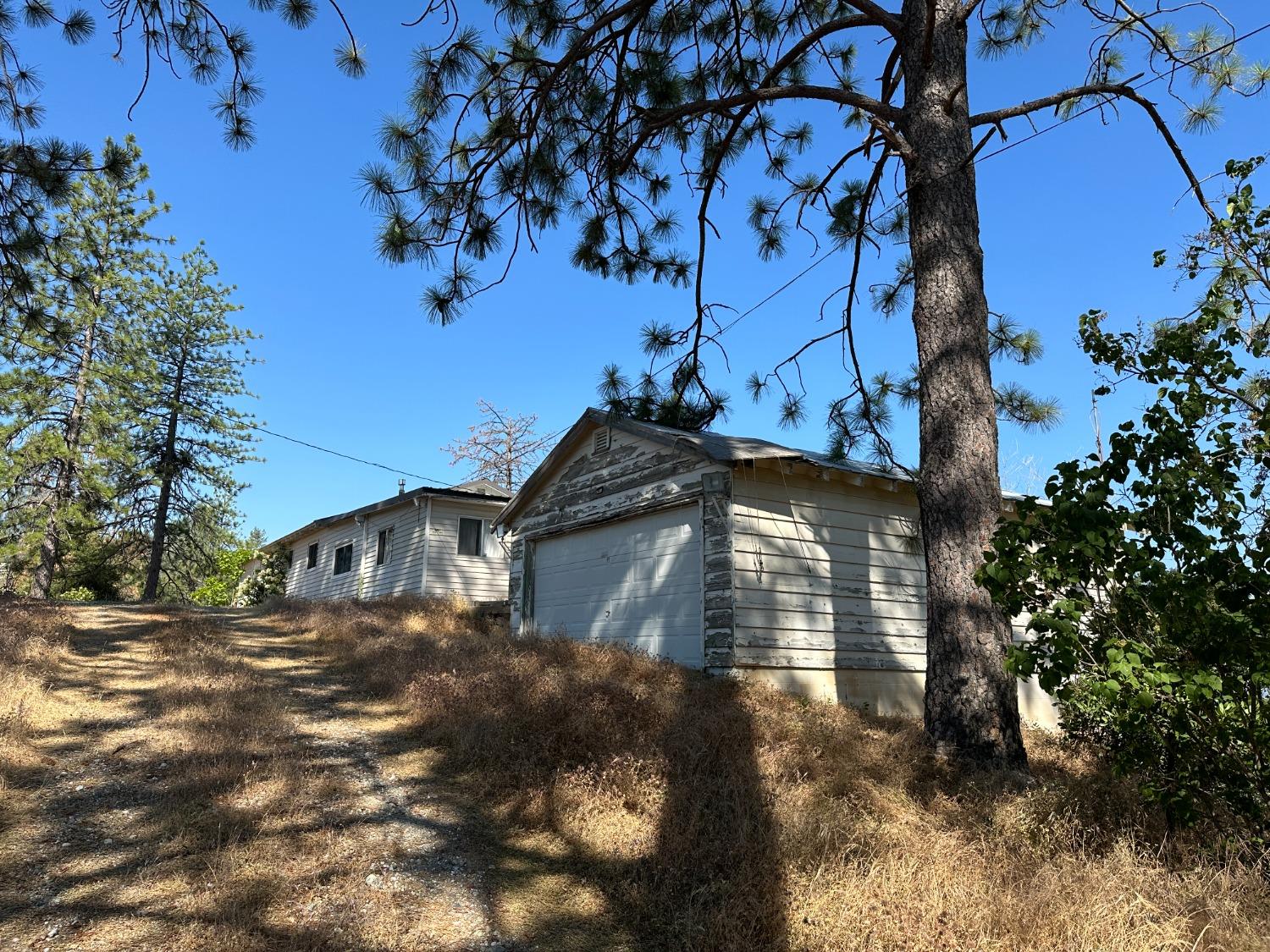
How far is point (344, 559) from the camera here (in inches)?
1029

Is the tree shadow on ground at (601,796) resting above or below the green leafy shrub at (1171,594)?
below

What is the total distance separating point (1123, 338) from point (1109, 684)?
236cm

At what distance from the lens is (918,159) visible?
7.46 m

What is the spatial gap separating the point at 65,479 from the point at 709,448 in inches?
827

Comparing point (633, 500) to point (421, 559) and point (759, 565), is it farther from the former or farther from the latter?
point (421, 559)

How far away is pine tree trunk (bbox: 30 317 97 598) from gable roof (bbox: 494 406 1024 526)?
16.0m

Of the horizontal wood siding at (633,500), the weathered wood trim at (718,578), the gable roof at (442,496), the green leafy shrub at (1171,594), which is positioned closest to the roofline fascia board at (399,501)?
the gable roof at (442,496)

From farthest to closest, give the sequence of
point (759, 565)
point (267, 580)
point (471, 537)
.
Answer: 1. point (267, 580)
2. point (471, 537)
3. point (759, 565)

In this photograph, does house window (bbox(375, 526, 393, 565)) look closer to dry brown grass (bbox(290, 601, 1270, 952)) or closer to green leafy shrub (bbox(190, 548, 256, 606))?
green leafy shrub (bbox(190, 548, 256, 606))

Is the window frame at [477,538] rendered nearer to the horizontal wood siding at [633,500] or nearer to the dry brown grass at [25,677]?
the horizontal wood siding at [633,500]

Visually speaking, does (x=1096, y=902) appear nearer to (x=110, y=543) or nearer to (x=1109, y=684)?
(x=1109, y=684)

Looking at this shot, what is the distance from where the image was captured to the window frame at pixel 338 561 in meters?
25.6

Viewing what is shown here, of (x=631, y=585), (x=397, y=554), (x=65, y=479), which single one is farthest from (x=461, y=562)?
(x=65, y=479)

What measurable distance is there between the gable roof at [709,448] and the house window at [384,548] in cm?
1043
